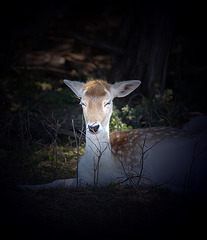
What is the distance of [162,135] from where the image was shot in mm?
4070

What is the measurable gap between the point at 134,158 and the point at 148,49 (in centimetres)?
505

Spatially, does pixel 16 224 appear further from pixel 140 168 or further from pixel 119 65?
pixel 119 65

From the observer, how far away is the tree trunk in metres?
7.91

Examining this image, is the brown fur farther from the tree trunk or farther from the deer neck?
the tree trunk

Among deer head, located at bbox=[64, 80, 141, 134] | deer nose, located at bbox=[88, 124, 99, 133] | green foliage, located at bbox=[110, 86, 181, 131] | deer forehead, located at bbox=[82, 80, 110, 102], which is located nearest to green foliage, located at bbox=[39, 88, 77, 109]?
green foliage, located at bbox=[110, 86, 181, 131]

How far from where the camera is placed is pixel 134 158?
394cm

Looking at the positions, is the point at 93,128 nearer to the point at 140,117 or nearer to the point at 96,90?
the point at 96,90

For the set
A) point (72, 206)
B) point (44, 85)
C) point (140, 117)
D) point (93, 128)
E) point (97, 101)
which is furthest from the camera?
point (44, 85)

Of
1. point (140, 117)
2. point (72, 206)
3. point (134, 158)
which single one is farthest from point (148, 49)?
point (72, 206)

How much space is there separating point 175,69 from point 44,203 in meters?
8.35

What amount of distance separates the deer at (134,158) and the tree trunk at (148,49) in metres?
4.06

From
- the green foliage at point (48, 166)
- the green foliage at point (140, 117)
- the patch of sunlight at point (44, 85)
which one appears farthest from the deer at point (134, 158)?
the patch of sunlight at point (44, 85)

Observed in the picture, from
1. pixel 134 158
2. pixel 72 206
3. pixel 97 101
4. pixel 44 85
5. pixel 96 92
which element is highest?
pixel 44 85

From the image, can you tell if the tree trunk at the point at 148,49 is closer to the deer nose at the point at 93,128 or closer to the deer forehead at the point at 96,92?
the deer forehead at the point at 96,92
